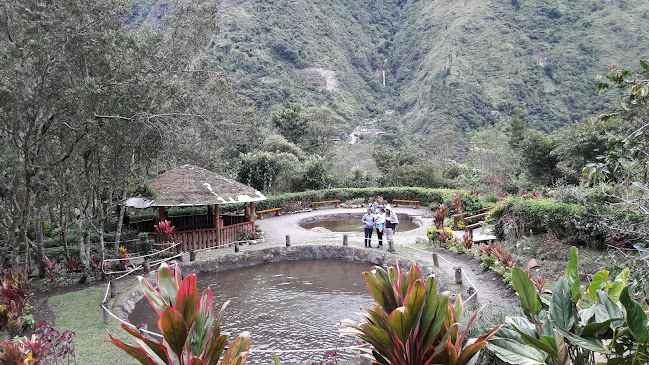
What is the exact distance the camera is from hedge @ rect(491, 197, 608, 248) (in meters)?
9.09

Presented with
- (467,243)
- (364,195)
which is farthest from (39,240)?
(364,195)

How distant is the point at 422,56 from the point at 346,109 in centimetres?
2058

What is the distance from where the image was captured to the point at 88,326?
7145 mm

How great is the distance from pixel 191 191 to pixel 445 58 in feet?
185

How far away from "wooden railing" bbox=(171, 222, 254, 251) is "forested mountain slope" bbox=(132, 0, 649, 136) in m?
33.6

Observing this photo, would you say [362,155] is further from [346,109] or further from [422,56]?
[422,56]

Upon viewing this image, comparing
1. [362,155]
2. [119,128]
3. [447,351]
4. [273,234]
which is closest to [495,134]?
[362,155]

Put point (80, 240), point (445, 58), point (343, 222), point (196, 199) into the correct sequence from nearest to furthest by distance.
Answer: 1. point (80, 240)
2. point (196, 199)
3. point (343, 222)
4. point (445, 58)

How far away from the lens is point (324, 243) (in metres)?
13.5

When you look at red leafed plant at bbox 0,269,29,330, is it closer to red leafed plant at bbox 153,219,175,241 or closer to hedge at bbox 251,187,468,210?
red leafed plant at bbox 153,219,175,241

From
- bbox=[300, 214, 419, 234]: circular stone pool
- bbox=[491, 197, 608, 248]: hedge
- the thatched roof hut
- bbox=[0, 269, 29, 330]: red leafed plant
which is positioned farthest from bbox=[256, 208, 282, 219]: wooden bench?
bbox=[0, 269, 29, 330]: red leafed plant

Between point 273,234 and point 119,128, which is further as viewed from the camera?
point 273,234

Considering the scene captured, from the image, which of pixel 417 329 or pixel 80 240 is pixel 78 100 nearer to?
pixel 80 240

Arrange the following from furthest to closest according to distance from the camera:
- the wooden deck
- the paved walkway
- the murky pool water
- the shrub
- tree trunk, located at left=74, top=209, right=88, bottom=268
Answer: the murky pool water
the paved walkway
the wooden deck
the shrub
tree trunk, located at left=74, top=209, right=88, bottom=268
